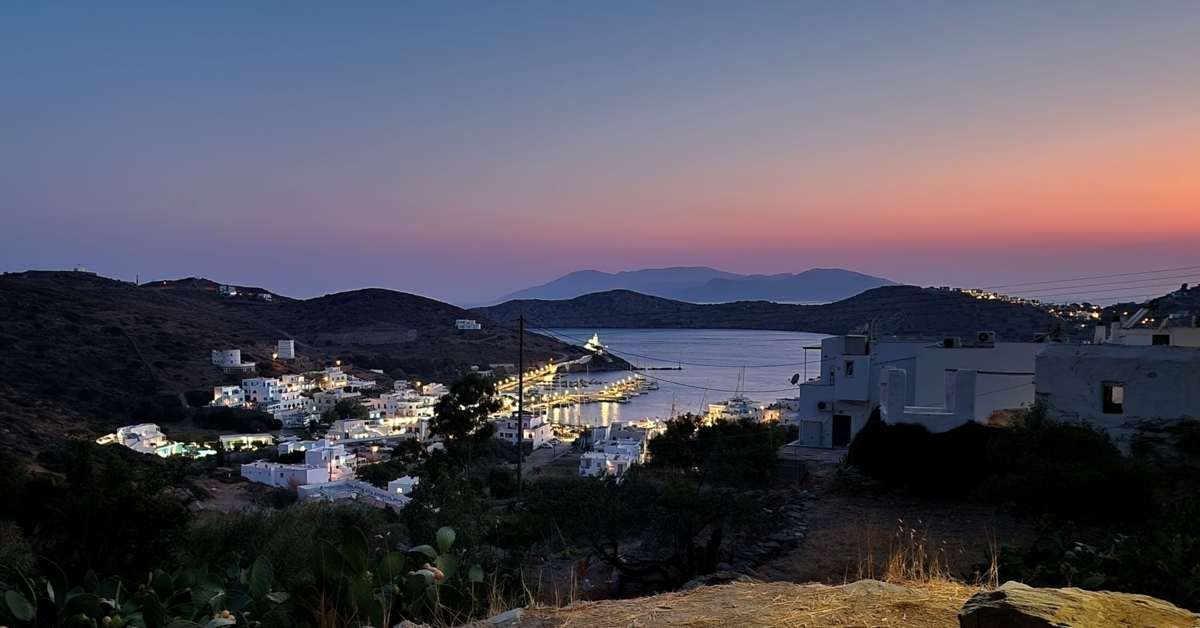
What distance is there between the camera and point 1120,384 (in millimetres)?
11672

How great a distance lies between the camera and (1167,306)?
28.2m

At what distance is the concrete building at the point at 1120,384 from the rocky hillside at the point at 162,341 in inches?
1093

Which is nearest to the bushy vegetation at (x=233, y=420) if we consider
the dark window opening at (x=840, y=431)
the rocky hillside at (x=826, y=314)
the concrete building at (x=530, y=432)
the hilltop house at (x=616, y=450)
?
the concrete building at (x=530, y=432)

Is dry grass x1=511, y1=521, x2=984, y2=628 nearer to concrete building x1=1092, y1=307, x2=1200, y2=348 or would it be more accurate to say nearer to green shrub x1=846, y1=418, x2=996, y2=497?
green shrub x1=846, y1=418, x2=996, y2=497

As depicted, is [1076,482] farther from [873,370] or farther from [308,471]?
[308,471]

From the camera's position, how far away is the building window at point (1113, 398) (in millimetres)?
11727

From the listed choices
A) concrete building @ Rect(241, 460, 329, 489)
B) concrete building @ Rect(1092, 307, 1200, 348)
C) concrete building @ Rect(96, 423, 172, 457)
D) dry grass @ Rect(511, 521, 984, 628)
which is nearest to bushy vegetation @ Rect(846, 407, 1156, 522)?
concrete building @ Rect(1092, 307, 1200, 348)

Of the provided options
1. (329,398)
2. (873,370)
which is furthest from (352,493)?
(329,398)

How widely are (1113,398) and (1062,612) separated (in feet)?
37.8

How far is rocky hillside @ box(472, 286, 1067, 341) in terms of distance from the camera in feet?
137

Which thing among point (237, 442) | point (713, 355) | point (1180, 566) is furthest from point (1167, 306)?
point (713, 355)

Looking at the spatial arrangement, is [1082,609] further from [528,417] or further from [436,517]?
[528,417]

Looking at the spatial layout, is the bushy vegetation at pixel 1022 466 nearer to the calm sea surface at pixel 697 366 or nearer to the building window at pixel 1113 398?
the building window at pixel 1113 398

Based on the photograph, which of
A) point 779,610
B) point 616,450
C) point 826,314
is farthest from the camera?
point 826,314
